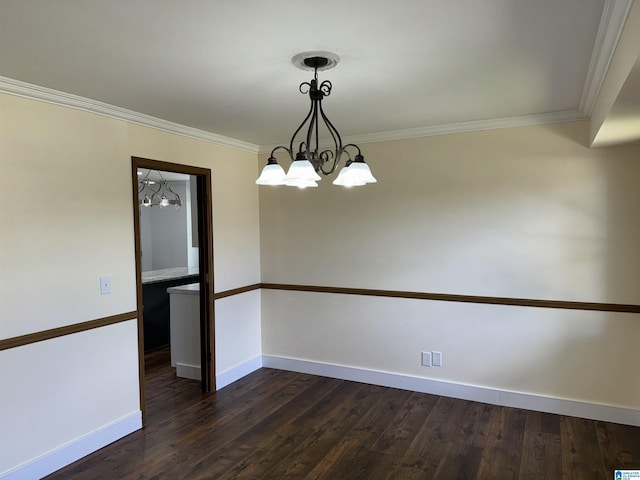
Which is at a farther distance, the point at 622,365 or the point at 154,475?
the point at 622,365

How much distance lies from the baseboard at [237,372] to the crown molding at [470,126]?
2.51 metres

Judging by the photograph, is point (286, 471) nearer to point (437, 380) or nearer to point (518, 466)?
point (518, 466)

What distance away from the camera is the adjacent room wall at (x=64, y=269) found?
2541 mm

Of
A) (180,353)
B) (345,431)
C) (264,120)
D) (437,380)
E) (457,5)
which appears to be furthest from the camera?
(180,353)

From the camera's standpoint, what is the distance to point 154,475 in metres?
2.71

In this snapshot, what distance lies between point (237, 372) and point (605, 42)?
394 cm

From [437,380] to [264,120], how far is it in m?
2.74

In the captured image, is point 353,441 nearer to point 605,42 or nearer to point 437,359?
point 437,359

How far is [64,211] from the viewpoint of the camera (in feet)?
9.21

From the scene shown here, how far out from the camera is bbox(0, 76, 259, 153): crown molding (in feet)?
8.26

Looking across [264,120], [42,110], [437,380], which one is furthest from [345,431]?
[42,110]

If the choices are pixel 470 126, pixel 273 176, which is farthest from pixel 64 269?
pixel 470 126

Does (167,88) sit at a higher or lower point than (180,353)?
higher

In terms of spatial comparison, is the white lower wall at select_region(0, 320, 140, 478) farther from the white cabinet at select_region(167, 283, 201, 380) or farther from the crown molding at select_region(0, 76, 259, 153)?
the crown molding at select_region(0, 76, 259, 153)
